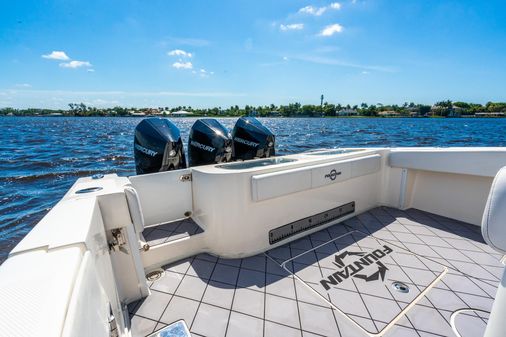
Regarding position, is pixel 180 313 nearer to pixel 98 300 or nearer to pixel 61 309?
pixel 98 300

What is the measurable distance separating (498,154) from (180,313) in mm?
3446

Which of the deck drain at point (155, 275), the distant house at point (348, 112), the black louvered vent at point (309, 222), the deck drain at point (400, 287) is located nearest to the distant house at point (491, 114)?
the distant house at point (348, 112)

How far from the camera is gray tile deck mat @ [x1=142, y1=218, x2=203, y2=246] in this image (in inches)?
86.9

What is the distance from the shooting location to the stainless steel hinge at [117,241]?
1.55 m

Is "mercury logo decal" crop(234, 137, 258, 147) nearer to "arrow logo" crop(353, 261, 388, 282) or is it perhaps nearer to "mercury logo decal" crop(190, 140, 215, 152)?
"mercury logo decal" crop(190, 140, 215, 152)

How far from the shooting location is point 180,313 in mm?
1655

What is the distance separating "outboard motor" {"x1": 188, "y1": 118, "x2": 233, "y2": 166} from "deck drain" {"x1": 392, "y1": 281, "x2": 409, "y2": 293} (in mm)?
2177

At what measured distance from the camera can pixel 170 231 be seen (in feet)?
7.72

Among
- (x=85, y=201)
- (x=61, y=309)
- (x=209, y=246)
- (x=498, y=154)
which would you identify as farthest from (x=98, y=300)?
(x=498, y=154)

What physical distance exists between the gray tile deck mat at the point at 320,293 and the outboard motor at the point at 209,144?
1231 millimetres

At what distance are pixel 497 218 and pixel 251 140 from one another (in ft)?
8.92

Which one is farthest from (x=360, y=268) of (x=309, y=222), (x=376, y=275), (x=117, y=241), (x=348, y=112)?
(x=348, y=112)

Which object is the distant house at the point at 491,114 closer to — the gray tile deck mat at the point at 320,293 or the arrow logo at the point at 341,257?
the gray tile deck mat at the point at 320,293

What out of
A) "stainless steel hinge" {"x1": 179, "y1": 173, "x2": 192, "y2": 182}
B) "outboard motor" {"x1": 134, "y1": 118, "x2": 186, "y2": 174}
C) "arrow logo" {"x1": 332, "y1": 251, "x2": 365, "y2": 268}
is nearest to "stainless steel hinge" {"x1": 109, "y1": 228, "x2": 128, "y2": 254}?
"stainless steel hinge" {"x1": 179, "y1": 173, "x2": 192, "y2": 182}
